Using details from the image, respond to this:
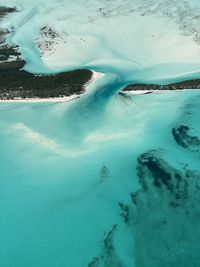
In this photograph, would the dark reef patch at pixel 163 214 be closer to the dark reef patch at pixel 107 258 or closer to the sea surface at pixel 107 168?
the sea surface at pixel 107 168

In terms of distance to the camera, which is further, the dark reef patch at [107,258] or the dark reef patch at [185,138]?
the dark reef patch at [185,138]

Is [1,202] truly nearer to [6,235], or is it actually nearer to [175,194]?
[6,235]

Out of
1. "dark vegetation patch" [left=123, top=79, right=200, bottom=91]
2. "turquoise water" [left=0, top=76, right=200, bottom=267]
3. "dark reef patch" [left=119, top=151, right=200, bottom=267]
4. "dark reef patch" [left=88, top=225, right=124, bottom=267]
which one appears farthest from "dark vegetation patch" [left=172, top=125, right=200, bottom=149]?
"dark reef patch" [left=88, top=225, right=124, bottom=267]

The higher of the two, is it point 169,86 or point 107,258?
point 169,86

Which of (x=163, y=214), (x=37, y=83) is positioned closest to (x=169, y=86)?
(x=37, y=83)

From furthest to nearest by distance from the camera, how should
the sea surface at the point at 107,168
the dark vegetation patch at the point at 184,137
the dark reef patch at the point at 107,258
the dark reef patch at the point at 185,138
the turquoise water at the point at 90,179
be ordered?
the dark vegetation patch at the point at 184,137, the dark reef patch at the point at 185,138, the sea surface at the point at 107,168, the turquoise water at the point at 90,179, the dark reef patch at the point at 107,258

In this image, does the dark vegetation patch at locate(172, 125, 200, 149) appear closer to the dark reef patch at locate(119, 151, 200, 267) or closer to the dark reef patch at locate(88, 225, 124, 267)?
the dark reef patch at locate(119, 151, 200, 267)

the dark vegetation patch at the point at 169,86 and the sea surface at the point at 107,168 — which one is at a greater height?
the dark vegetation patch at the point at 169,86

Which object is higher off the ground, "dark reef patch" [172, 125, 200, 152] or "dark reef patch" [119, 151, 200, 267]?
"dark reef patch" [172, 125, 200, 152]

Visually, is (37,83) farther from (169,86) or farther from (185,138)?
(185,138)

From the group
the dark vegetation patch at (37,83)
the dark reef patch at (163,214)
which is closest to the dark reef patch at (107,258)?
the dark reef patch at (163,214)
